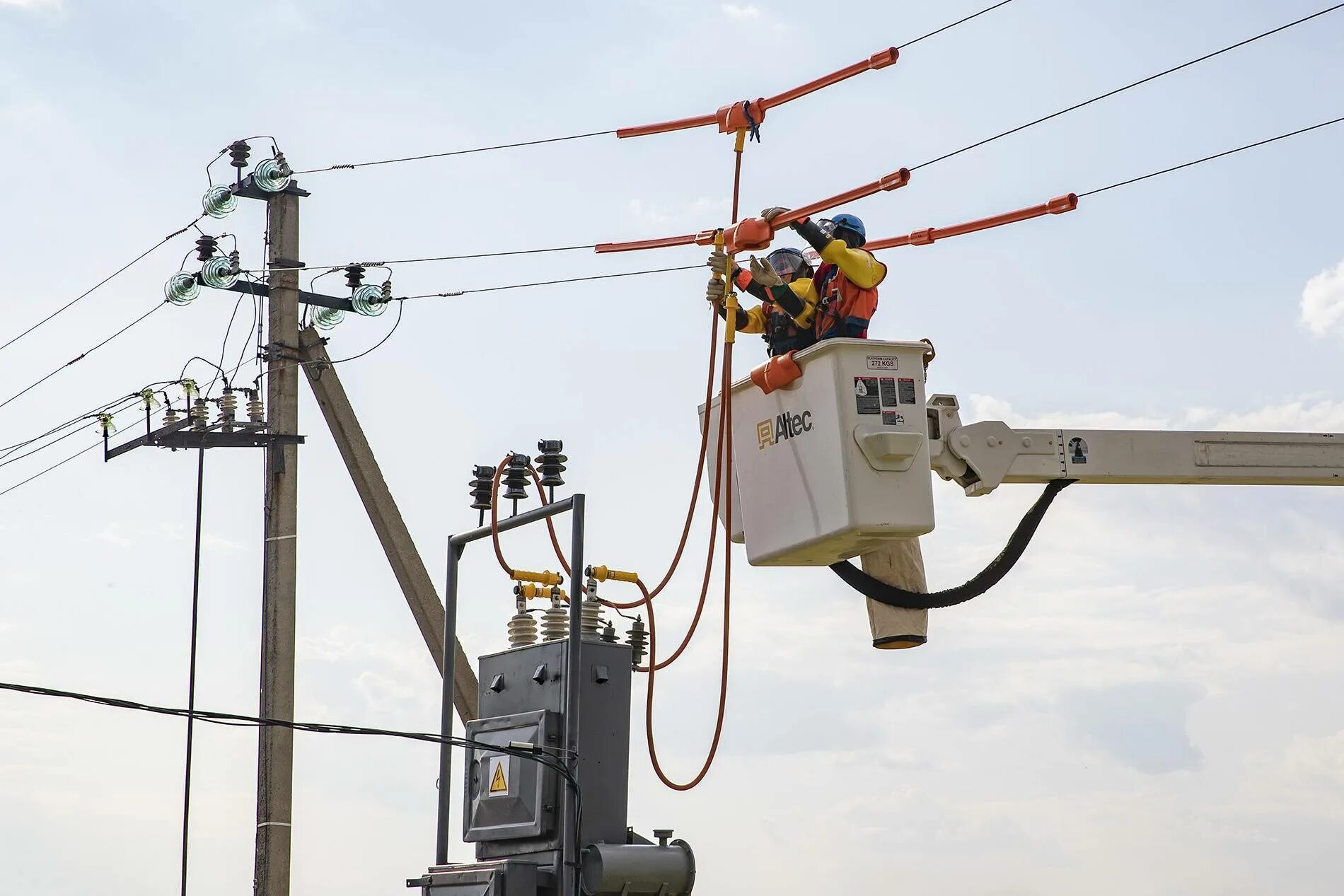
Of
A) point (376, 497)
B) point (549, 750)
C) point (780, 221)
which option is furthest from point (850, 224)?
point (376, 497)

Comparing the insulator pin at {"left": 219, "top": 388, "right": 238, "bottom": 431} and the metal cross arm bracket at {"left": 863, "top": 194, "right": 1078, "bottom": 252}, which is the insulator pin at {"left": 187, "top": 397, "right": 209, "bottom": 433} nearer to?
the insulator pin at {"left": 219, "top": 388, "right": 238, "bottom": 431}

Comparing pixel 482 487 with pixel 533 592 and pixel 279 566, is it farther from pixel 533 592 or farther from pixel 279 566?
pixel 279 566

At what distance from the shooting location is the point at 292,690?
14.3 metres

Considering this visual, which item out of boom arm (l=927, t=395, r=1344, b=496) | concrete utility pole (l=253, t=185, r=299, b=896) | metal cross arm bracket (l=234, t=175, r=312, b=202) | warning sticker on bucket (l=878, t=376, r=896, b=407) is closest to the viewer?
warning sticker on bucket (l=878, t=376, r=896, b=407)

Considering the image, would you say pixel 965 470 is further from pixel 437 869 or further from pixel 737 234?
pixel 437 869

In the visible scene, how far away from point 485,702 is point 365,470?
279 inches

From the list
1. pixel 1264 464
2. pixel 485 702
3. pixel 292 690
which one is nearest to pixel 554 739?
pixel 485 702

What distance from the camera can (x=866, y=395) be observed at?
7707mm

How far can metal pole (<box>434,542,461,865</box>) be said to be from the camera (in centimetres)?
830

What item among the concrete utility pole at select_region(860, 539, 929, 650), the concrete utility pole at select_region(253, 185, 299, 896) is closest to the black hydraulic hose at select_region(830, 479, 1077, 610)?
the concrete utility pole at select_region(860, 539, 929, 650)

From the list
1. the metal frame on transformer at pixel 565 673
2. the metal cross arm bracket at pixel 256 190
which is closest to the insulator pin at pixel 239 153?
the metal cross arm bracket at pixel 256 190

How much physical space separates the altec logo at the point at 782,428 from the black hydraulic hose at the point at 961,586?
640 millimetres

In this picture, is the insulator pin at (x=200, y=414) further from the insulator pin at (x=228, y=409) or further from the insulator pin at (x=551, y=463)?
the insulator pin at (x=551, y=463)

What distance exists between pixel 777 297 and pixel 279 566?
7.68 metres
